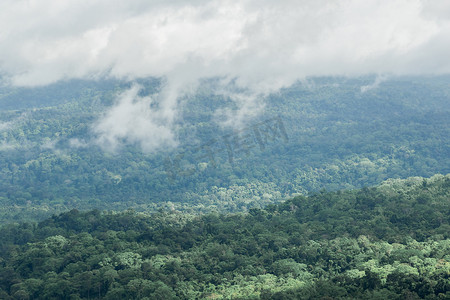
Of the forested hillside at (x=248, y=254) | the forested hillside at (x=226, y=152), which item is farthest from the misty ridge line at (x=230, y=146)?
the forested hillside at (x=248, y=254)

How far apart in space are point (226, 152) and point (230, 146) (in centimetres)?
181

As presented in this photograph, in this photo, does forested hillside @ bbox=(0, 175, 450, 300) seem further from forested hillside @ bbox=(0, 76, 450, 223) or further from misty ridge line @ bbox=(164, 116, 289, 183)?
misty ridge line @ bbox=(164, 116, 289, 183)

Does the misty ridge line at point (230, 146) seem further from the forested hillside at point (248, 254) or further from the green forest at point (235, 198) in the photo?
the forested hillside at point (248, 254)

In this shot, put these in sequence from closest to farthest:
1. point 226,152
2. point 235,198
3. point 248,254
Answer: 1. point 248,254
2. point 235,198
3. point 226,152

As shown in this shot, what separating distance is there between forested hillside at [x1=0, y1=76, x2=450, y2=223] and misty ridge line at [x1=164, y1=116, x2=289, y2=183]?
32cm

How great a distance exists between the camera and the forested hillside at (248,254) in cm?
3916

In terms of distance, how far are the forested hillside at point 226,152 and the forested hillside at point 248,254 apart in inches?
1076

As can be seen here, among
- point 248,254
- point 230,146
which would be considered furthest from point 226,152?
point 248,254

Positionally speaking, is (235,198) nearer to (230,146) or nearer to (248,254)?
(230,146)

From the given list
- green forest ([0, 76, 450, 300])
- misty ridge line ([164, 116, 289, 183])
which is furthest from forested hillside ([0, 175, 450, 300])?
misty ridge line ([164, 116, 289, 183])

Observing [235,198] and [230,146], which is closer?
[235,198]

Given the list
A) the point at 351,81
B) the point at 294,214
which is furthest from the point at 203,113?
the point at 294,214

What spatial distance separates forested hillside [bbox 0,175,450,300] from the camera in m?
39.2

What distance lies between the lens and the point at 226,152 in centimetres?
12838
